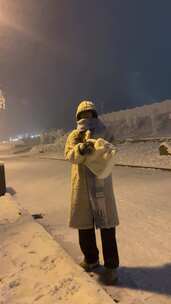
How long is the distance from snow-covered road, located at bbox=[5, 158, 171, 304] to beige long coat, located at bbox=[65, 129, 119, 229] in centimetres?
72

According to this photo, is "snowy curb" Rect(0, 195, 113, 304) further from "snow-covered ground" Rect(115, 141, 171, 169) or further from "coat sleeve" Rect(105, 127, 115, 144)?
"snow-covered ground" Rect(115, 141, 171, 169)

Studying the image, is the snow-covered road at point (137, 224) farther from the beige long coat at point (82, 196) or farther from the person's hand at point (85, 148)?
the person's hand at point (85, 148)

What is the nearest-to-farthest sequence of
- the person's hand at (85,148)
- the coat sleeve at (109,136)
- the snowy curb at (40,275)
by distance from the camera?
the snowy curb at (40,275)
the person's hand at (85,148)
the coat sleeve at (109,136)

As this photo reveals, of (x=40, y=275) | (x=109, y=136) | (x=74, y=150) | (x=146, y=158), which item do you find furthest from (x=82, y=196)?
(x=146, y=158)

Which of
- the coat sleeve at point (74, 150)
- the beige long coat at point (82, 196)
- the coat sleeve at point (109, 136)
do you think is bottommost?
the beige long coat at point (82, 196)

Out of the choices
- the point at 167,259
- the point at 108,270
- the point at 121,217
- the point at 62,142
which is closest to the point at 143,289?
the point at 108,270

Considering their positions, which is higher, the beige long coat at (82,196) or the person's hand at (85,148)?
the person's hand at (85,148)

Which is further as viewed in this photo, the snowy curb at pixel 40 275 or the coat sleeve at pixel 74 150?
the coat sleeve at pixel 74 150

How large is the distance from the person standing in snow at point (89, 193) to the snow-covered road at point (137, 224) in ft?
1.34

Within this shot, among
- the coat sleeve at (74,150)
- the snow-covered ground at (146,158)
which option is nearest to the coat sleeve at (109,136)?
the coat sleeve at (74,150)

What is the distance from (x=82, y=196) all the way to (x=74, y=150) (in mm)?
513

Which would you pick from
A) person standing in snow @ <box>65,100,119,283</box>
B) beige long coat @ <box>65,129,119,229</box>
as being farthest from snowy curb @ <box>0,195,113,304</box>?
beige long coat @ <box>65,129,119,229</box>

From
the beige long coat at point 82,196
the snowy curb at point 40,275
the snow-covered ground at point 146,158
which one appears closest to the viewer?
the snowy curb at point 40,275

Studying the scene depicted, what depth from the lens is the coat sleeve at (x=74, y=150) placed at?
3703mm
